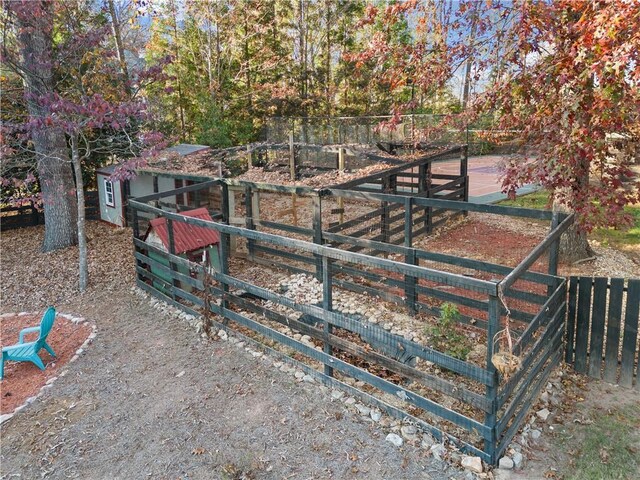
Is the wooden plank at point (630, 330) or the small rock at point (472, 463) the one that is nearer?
the small rock at point (472, 463)

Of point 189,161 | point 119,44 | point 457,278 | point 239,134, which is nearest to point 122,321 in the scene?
point 457,278

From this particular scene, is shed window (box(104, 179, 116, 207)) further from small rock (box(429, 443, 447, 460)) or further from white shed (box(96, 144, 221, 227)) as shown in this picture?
small rock (box(429, 443, 447, 460))

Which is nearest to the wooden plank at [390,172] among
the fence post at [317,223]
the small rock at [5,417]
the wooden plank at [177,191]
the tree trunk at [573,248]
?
the fence post at [317,223]

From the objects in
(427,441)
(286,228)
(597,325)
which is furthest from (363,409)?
(286,228)

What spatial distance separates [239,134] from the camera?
2256 cm

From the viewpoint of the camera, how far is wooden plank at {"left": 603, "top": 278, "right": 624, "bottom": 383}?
4637mm

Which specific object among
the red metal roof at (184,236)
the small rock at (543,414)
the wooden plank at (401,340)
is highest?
the red metal roof at (184,236)

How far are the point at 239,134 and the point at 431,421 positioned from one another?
20107 millimetres

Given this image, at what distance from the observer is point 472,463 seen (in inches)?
137

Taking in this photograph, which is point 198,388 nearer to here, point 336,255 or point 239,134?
point 336,255

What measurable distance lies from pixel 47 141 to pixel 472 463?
10.3 metres

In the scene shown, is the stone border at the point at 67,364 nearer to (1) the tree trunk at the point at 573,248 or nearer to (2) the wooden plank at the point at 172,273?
(2) the wooden plank at the point at 172,273

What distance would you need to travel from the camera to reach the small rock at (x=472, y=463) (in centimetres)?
345

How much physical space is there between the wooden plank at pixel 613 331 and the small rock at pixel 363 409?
2.49 meters
